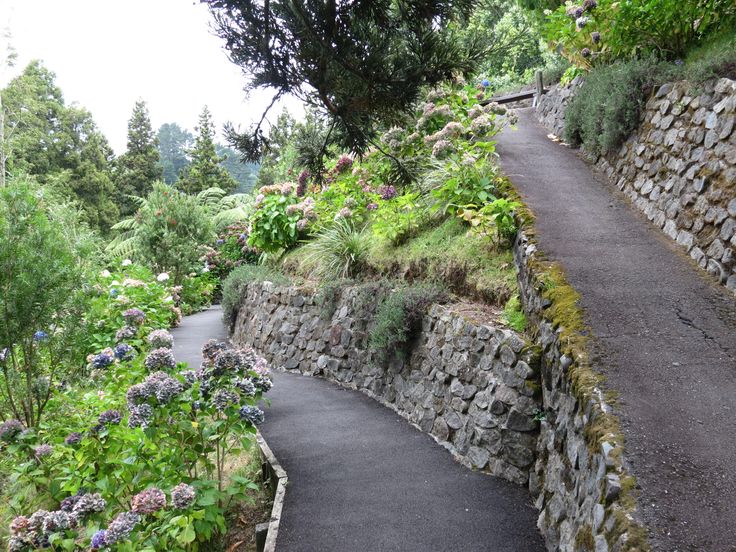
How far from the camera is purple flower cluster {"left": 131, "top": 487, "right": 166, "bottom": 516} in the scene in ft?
9.49

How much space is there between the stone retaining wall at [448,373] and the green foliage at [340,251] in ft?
1.73

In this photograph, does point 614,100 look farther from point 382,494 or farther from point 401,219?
point 382,494

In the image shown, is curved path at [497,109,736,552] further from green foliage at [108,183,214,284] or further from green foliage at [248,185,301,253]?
green foliage at [108,183,214,284]

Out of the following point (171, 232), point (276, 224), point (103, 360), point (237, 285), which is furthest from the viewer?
point (171, 232)

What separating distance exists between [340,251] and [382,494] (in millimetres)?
4763

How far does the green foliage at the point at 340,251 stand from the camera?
7.99 metres

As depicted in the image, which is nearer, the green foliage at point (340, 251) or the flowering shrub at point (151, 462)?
the flowering shrub at point (151, 462)

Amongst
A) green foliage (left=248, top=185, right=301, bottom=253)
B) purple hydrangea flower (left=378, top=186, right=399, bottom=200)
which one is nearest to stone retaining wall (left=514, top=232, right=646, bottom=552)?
purple hydrangea flower (left=378, top=186, right=399, bottom=200)

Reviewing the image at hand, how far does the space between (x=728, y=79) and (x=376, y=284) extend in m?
4.39

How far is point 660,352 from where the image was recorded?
11.3 feet

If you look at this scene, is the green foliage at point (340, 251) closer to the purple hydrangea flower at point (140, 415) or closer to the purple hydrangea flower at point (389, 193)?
the purple hydrangea flower at point (389, 193)

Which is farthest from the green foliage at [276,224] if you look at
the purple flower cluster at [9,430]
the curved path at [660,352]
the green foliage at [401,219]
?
the purple flower cluster at [9,430]

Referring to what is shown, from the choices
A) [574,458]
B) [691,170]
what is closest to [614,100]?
[691,170]

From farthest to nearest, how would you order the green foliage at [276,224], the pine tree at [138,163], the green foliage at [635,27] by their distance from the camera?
the pine tree at [138,163]
the green foliage at [276,224]
the green foliage at [635,27]
